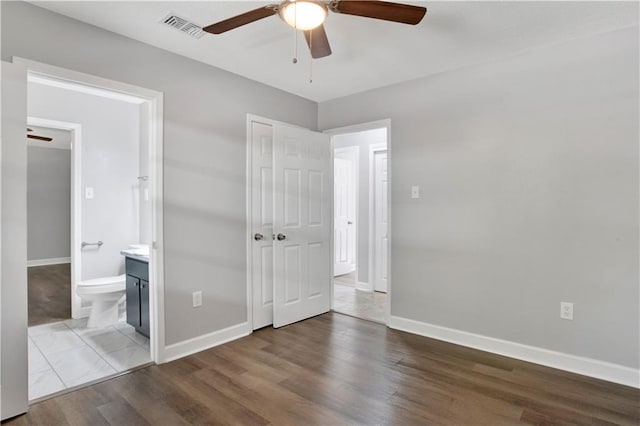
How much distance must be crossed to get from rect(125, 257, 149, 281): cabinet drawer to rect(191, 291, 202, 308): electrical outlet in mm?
506

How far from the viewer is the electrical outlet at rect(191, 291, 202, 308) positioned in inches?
115

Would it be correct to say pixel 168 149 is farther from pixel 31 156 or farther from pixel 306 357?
pixel 31 156

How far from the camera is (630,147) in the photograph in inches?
93.4

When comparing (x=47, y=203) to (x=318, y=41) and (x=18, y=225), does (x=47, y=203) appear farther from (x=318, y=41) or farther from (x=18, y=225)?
(x=318, y=41)

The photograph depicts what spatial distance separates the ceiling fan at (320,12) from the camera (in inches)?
65.1

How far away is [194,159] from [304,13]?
164cm

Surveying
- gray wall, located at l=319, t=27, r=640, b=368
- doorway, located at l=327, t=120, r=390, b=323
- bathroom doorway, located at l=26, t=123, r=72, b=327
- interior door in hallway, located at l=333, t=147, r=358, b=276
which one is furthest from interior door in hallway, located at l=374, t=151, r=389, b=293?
bathroom doorway, located at l=26, t=123, r=72, b=327

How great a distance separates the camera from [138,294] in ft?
10.5

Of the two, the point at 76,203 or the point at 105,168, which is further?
the point at 105,168

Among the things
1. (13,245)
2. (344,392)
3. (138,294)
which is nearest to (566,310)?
(344,392)

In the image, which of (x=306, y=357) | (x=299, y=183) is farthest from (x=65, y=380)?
(x=299, y=183)

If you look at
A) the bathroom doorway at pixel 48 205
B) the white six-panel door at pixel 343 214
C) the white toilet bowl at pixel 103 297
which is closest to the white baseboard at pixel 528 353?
the white six-panel door at pixel 343 214

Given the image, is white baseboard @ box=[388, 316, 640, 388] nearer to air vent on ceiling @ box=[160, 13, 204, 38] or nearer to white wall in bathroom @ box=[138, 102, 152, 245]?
air vent on ceiling @ box=[160, 13, 204, 38]

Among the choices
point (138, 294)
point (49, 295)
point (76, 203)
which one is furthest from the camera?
point (49, 295)
